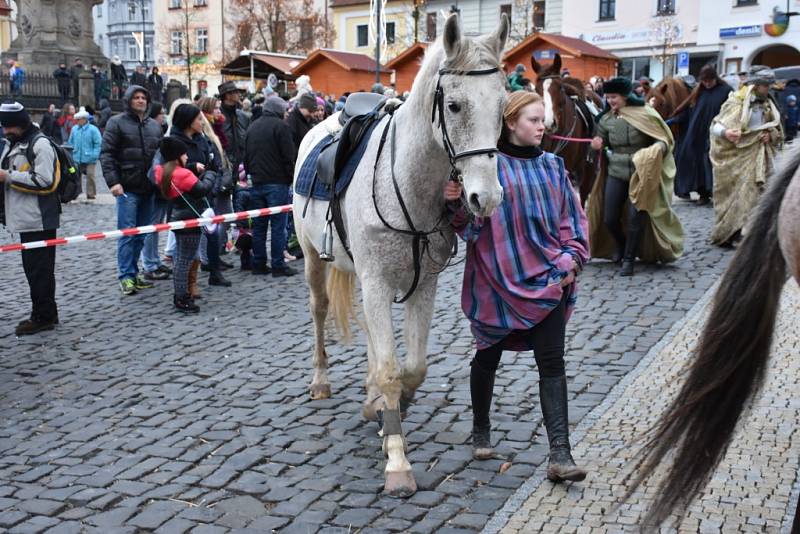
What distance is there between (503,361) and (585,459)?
2.05 metres

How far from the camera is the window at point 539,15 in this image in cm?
5206

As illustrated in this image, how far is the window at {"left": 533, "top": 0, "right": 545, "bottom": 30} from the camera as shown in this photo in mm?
52062

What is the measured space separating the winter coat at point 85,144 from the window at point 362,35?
4596cm

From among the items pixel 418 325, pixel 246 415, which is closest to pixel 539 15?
pixel 246 415

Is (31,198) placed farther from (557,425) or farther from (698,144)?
(698,144)

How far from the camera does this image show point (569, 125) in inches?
414

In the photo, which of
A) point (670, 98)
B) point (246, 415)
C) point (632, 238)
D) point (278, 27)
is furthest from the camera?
point (278, 27)

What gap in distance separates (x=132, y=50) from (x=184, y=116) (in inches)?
3116

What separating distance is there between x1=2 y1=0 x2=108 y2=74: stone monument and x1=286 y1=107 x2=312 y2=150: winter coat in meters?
22.4

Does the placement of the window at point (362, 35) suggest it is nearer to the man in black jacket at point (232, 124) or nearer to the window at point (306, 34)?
the window at point (306, 34)

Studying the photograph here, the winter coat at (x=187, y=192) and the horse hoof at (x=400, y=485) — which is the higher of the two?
the winter coat at (x=187, y=192)

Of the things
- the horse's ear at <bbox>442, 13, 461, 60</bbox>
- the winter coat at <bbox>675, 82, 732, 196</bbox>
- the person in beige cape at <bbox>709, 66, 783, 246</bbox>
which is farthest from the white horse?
the winter coat at <bbox>675, 82, 732, 196</bbox>

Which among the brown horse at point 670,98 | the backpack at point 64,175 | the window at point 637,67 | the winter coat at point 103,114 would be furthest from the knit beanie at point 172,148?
the window at point 637,67

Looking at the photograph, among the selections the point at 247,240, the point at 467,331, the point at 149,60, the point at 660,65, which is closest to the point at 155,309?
the point at 247,240
